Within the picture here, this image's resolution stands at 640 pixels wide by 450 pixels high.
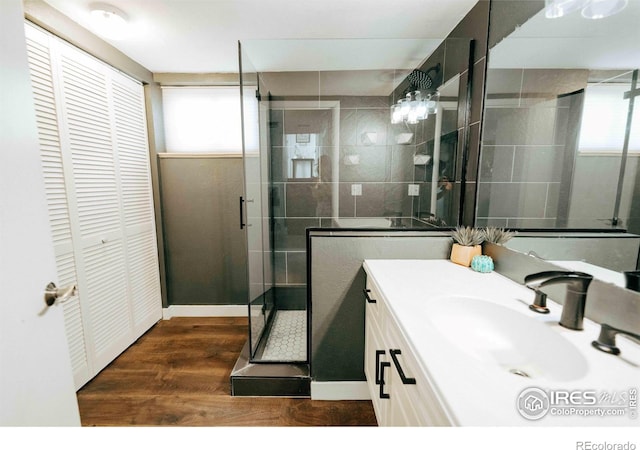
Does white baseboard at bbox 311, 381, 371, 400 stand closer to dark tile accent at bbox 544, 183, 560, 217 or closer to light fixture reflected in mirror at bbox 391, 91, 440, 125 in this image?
dark tile accent at bbox 544, 183, 560, 217

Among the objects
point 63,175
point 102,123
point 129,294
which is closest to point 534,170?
point 63,175

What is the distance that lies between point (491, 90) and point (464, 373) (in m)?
1.36

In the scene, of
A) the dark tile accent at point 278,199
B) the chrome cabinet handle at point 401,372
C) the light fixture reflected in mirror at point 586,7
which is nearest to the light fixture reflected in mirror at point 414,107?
the light fixture reflected in mirror at point 586,7

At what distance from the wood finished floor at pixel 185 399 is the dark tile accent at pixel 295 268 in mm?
702

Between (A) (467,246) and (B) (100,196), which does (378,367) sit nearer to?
(A) (467,246)

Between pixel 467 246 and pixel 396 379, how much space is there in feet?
2.64

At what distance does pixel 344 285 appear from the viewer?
4.74ft

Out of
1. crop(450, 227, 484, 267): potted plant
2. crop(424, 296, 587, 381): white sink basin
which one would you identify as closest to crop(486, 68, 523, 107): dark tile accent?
crop(450, 227, 484, 267): potted plant

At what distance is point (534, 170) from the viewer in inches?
41.9

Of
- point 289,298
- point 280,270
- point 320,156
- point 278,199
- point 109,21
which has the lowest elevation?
point 289,298

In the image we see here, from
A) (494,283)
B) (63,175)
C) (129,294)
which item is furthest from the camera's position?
(129,294)

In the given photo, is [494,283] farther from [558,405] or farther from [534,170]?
[558,405]

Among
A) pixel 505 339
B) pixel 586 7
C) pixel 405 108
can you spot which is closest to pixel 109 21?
pixel 405 108

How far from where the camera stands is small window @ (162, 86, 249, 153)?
7.80 feet
